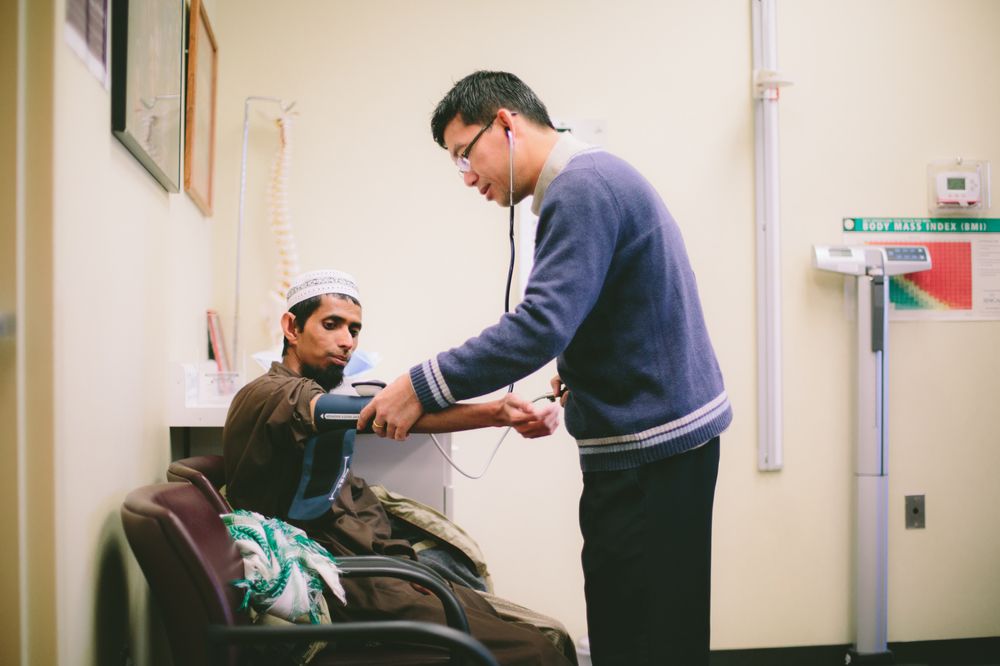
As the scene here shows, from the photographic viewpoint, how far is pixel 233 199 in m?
2.65

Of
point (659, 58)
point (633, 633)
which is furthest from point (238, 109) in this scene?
point (633, 633)

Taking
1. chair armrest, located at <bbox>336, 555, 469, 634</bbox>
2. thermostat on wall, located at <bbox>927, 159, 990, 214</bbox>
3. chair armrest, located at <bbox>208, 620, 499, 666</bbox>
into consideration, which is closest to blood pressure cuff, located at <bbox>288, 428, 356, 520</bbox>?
chair armrest, located at <bbox>336, 555, 469, 634</bbox>

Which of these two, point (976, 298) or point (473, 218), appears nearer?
point (473, 218)

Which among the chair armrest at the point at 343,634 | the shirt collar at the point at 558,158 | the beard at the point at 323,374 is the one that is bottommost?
the chair armrest at the point at 343,634

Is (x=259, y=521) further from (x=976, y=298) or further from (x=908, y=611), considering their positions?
(x=976, y=298)

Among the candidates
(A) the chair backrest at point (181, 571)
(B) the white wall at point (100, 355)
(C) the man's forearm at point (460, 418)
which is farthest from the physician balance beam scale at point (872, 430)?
(A) the chair backrest at point (181, 571)

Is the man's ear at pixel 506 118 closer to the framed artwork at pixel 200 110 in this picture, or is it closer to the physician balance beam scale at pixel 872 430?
the framed artwork at pixel 200 110

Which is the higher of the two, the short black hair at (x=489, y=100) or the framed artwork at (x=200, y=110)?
the framed artwork at (x=200, y=110)

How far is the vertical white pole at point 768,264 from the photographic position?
2.84 m

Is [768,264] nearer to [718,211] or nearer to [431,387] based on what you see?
[718,211]

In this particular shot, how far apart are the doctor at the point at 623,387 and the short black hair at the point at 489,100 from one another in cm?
20

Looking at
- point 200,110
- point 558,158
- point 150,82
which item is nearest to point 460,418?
point 558,158

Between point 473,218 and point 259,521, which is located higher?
point 473,218

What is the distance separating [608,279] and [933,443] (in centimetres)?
227
